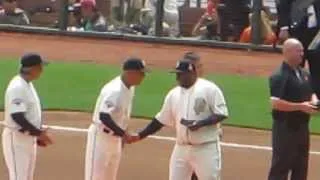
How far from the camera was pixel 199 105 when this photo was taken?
11195mm

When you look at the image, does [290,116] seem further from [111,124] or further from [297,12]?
[297,12]

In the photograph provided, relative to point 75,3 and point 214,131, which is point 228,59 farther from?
Answer: point 214,131

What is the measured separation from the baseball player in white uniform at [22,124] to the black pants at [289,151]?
256 centimetres

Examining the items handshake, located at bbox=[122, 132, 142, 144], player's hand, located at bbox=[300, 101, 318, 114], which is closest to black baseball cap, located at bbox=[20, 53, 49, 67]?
handshake, located at bbox=[122, 132, 142, 144]

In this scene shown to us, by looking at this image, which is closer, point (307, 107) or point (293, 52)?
point (307, 107)

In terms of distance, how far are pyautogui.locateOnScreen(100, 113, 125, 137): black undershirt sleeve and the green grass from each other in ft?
17.4

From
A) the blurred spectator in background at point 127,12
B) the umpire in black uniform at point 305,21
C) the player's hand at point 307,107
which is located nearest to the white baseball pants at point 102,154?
the player's hand at point 307,107

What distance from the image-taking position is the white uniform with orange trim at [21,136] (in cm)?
1116

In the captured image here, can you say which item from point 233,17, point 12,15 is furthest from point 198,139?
point 12,15

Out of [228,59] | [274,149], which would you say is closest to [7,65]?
[228,59]

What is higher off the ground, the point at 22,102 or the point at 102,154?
the point at 22,102

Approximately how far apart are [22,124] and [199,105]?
1845 millimetres

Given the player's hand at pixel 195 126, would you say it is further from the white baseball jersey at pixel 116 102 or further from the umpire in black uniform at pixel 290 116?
the umpire in black uniform at pixel 290 116

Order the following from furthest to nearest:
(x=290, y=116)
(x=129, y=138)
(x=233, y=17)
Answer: (x=233, y=17) < (x=290, y=116) < (x=129, y=138)
